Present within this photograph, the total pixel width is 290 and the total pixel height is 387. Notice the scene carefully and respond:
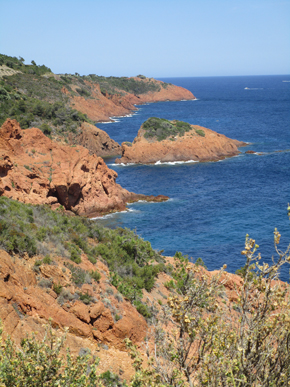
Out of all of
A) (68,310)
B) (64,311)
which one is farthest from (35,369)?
(68,310)

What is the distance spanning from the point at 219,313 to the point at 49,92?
78.9 m

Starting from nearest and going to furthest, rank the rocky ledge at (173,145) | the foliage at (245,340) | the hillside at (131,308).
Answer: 1. the foliage at (245,340)
2. the hillside at (131,308)
3. the rocky ledge at (173,145)

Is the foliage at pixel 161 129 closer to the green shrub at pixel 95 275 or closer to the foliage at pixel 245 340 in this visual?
the green shrub at pixel 95 275

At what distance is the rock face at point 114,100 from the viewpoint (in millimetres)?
112750

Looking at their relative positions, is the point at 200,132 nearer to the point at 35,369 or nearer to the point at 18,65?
the point at 18,65

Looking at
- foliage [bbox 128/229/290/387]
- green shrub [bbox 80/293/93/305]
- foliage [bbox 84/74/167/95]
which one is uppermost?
foliage [bbox 84/74/167/95]

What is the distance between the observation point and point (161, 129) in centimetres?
7612

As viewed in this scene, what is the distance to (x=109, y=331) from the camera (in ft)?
47.9

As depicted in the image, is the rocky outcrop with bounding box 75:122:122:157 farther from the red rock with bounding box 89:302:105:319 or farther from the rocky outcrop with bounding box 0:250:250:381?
the red rock with bounding box 89:302:105:319

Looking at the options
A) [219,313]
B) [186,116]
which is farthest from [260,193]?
[186,116]

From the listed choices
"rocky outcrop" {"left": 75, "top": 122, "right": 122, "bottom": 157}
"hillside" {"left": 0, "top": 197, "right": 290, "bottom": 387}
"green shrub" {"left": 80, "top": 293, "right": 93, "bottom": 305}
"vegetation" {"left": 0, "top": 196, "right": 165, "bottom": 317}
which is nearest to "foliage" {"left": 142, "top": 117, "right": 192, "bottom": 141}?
"rocky outcrop" {"left": 75, "top": 122, "right": 122, "bottom": 157}

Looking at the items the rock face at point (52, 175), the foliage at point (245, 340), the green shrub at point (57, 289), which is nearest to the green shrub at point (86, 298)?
the green shrub at point (57, 289)

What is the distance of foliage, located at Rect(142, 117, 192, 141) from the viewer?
75250 millimetres

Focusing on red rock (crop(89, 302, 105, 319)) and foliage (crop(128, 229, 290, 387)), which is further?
red rock (crop(89, 302, 105, 319))
